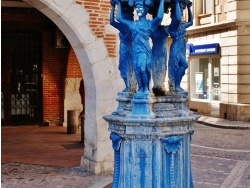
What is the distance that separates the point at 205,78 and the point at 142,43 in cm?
1904

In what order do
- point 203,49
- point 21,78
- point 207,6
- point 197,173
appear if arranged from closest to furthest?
1. point 197,173
2. point 21,78
3. point 203,49
4. point 207,6

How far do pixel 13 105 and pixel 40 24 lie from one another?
2757 mm

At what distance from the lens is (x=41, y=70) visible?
15836mm

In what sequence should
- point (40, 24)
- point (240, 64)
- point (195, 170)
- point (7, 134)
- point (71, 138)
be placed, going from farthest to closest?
point (240, 64) < point (40, 24) < point (7, 134) < point (71, 138) < point (195, 170)

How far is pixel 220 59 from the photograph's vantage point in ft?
69.0

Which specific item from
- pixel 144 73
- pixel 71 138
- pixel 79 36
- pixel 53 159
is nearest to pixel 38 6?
pixel 79 36

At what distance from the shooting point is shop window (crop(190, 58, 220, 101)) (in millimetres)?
22109

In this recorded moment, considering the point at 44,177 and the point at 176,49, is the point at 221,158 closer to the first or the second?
the point at 44,177

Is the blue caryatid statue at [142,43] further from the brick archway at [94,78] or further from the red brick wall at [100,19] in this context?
the red brick wall at [100,19]

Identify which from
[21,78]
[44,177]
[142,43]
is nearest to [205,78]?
[21,78]

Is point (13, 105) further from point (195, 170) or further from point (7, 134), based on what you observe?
point (195, 170)

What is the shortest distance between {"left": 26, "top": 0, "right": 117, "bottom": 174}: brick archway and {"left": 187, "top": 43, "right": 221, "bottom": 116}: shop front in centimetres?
1301

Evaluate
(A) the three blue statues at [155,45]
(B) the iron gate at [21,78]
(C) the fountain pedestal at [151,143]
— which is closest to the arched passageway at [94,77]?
(A) the three blue statues at [155,45]

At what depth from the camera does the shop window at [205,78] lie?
2211 centimetres
